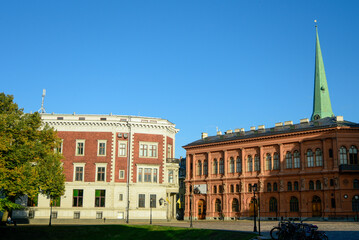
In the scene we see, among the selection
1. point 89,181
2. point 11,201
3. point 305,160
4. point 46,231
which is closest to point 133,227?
point 46,231

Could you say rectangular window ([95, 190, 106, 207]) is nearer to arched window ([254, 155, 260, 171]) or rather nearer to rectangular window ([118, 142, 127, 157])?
rectangular window ([118, 142, 127, 157])

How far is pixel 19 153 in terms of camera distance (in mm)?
42844

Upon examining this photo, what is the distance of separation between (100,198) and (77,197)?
3.50 metres

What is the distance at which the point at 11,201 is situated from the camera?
153 ft

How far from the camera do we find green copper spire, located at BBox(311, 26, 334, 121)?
82.6 m

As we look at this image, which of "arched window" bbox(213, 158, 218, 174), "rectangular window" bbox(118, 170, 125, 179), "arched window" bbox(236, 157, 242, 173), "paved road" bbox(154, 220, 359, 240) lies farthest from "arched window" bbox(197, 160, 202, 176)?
"paved road" bbox(154, 220, 359, 240)

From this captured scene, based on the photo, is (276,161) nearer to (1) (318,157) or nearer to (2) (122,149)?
(1) (318,157)

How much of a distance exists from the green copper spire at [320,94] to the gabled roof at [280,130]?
45.0 ft

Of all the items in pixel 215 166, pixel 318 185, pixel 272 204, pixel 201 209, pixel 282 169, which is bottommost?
pixel 201 209

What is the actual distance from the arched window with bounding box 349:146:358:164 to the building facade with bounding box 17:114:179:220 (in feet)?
92.4

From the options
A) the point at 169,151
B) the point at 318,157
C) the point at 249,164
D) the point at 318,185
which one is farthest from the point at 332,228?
the point at 169,151

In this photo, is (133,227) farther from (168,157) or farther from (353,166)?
Answer: (353,166)

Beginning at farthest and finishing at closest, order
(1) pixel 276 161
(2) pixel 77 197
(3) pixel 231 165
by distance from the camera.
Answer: (3) pixel 231 165 → (1) pixel 276 161 → (2) pixel 77 197

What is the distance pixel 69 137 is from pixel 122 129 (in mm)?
8426
